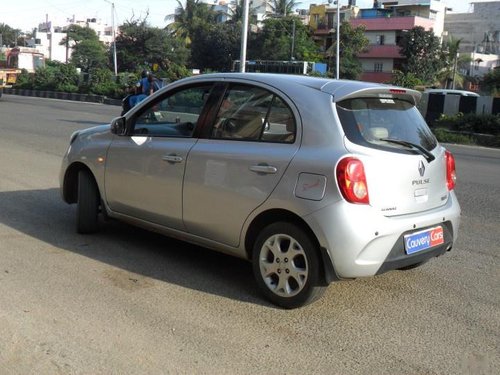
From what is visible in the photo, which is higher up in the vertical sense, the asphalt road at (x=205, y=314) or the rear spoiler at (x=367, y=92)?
the rear spoiler at (x=367, y=92)

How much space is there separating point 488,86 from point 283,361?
50.5m

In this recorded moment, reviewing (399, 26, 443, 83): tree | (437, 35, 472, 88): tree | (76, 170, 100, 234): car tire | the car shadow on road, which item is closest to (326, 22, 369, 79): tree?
(399, 26, 443, 83): tree

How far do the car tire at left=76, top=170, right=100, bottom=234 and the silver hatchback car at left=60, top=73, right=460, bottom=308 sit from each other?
71 cm

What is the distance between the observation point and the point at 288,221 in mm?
4141

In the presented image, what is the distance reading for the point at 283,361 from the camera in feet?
11.3

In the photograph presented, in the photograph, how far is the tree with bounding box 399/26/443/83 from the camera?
59.2 metres

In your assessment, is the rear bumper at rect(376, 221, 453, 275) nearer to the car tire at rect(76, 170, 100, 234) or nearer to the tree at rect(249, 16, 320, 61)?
the car tire at rect(76, 170, 100, 234)

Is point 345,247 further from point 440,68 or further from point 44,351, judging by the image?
point 440,68

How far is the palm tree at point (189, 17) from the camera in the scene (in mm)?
71125

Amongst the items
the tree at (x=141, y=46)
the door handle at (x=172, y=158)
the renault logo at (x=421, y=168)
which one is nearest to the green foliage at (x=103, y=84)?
the tree at (x=141, y=46)

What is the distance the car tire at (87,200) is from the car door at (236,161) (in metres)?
1.40

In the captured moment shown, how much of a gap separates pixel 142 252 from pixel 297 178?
2.01 m

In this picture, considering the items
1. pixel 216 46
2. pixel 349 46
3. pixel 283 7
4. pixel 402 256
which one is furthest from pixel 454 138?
pixel 283 7

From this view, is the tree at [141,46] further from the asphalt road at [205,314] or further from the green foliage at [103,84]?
the asphalt road at [205,314]
